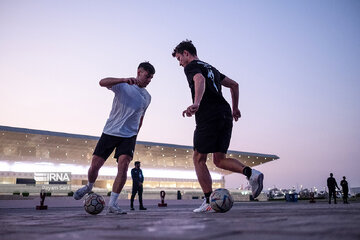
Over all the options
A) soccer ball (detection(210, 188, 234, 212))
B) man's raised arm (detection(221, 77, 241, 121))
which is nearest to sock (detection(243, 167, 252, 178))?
soccer ball (detection(210, 188, 234, 212))

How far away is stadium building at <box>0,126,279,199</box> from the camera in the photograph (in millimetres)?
36625

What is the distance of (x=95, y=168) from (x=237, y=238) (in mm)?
4072

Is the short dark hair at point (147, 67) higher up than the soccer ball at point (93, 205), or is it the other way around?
the short dark hair at point (147, 67)

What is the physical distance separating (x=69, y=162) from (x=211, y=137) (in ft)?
139

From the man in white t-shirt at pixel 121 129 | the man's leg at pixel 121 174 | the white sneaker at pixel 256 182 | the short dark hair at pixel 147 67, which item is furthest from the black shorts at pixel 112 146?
the white sneaker at pixel 256 182

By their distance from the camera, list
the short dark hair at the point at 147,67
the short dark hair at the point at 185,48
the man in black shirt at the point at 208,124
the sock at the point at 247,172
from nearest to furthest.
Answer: the sock at the point at 247,172, the man in black shirt at the point at 208,124, the short dark hair at the point at 185,48, the short dark hair at the point at 147,67

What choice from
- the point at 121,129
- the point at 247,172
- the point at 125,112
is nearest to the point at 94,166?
the point at 121,129

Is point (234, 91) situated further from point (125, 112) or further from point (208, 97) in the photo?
point (125, 112)

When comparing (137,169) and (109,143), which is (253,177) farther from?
(137,169)

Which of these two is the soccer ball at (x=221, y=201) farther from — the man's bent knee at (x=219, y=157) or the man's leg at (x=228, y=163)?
the man's bent knee at (x=219, y=157)

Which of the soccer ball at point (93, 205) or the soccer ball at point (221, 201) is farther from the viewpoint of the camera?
the soccer ball at point (93, 205)

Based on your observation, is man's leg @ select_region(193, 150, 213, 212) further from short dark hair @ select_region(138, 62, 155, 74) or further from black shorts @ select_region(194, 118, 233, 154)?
short dark hair @ select_region(138, 62, 155, 74)

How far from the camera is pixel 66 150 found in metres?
43.1

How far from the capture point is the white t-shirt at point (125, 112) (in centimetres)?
517
